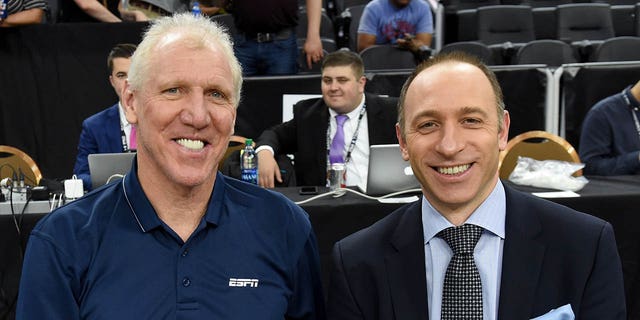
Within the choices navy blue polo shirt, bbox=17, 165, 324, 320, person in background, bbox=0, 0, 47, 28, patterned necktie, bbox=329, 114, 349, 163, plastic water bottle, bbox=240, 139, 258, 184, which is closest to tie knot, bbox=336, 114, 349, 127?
patterned necktie, bbox=329, 114, 349, 163

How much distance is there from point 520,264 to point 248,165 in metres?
3.02

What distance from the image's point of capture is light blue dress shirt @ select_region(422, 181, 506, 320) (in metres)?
1.74

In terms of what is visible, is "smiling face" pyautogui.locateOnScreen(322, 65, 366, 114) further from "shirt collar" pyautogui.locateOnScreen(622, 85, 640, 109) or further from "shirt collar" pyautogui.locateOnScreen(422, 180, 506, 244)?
"shirt collar" pyautogui.locateOnScreen(422, 180, 506, 244)

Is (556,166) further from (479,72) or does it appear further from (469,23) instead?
(469,23)

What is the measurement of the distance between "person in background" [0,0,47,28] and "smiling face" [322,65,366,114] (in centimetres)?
239

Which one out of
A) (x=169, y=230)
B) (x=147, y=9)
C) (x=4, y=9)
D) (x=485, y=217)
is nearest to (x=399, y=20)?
(x=147, y=9)

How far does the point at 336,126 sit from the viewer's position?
216 inches

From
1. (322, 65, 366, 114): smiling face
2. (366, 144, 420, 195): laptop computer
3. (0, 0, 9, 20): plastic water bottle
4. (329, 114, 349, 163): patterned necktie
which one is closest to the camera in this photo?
(366, 144, 420, 195): laptop computer

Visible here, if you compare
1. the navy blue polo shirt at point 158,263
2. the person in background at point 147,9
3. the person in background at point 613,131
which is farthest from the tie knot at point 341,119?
the navy blue polo shirt at point 158,263

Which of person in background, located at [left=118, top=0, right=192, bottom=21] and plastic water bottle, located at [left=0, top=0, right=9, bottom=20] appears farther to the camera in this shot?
person in background, located at [left=118, top=0, right=192, bottom=21]

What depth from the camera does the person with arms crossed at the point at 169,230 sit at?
1.68 meters

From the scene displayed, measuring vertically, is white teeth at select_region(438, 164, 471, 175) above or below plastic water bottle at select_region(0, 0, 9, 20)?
below

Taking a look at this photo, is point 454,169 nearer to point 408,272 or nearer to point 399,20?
point 408,272

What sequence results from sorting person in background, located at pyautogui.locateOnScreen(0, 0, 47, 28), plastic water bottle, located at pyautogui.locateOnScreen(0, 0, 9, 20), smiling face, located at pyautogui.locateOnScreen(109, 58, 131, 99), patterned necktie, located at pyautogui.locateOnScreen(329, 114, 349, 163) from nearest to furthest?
smiling face, located at pyautogui.locateOnScreen(109, 58, 131, 99) → patterned necktie, located at pyautogui.locateOnScreen(329, 114, 349, 163) → plastic water bottle, located at pyautogui.locateOnScreen(0, 0, 9, 20) → person in background, located at pyautogui.locateOnScreen(0, 0, 47, 28)
